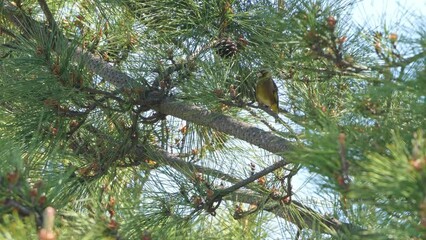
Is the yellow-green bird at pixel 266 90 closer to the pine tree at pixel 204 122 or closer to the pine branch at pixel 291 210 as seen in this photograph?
the pine tree at pixel 204 122

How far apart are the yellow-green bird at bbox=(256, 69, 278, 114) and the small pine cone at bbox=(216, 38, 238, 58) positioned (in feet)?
0.29

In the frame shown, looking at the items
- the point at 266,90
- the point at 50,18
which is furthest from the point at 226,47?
the point at 50,18

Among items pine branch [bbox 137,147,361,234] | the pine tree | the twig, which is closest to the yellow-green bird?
the pine tree

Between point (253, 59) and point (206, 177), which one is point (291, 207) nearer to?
point (206, 177)

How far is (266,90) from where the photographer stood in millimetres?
1958

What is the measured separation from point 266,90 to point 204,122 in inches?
7.4

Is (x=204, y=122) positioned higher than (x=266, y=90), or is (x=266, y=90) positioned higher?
(x=266, y=90)

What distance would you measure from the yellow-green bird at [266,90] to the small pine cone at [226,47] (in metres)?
0.09

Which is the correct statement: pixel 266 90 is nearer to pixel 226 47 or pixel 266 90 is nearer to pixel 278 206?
pixel 226 47

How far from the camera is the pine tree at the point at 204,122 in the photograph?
3.21 ft

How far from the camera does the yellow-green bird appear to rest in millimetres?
1917

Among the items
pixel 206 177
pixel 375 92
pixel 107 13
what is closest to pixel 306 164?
pixel 375 92

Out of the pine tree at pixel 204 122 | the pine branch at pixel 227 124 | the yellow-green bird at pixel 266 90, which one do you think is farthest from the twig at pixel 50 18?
the yellow-green bird at pixel 266 90

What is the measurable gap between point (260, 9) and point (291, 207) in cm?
53
